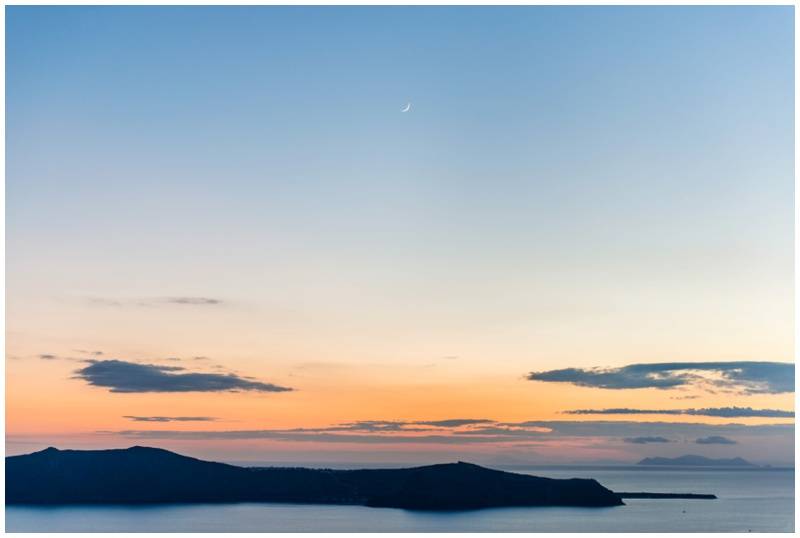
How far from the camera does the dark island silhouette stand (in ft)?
157

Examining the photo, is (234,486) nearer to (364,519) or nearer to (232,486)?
(232,486)

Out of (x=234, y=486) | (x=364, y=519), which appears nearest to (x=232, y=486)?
(x=234, y=486)

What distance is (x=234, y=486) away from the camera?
5200 centimetres

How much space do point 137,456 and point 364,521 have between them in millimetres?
13563

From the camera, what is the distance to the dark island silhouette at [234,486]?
4784cm

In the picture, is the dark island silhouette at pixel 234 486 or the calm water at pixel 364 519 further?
the dark island silhouette at pixel 234 486

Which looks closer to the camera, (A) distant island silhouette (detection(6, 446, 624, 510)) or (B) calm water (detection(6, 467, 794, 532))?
(B) calm water (detection(6, 467, 794, 532))

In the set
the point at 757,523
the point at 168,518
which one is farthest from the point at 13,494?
the point at 757,523

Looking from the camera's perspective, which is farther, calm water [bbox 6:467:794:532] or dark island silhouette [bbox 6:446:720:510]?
dark island silhouette [bbox 6:446:720:510]

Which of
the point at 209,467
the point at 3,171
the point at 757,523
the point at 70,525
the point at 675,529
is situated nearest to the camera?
the point at 3,171

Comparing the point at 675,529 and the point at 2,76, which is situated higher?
the point at 2,76

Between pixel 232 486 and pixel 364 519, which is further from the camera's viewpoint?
pixel 232 486

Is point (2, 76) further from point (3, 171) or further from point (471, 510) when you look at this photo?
point (471, 510)

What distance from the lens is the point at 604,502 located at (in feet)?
174
